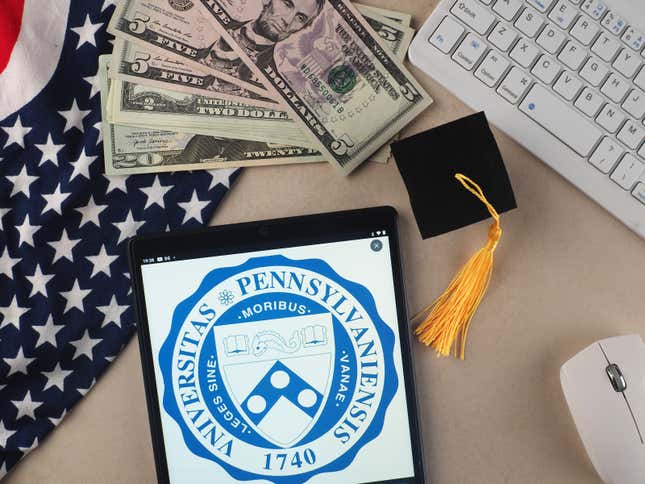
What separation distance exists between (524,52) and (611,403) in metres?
0.35

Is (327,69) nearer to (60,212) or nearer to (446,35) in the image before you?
(446,35)

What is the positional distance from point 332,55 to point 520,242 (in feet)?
0.89

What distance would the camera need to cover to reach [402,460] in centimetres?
70

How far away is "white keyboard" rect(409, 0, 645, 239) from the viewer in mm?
702

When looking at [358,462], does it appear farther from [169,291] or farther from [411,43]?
[411,43]

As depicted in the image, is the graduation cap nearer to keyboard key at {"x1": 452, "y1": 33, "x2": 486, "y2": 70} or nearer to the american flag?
keyboard key at {"x1": 452, "y1": 33, "x2": 486, "y2": 70}

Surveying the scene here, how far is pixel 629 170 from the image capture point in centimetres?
70

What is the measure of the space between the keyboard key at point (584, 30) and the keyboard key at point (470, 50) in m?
0.09

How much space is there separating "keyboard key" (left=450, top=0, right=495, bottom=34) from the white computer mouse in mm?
332

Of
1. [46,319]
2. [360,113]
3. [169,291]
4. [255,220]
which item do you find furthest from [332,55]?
[46,319]

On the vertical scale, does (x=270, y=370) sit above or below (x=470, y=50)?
below

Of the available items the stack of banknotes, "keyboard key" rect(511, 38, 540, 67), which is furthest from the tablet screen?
"keyboard key" rect(511, 38, 540, 67)

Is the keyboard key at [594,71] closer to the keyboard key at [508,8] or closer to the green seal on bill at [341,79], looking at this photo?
the keyboard key at [508,8]

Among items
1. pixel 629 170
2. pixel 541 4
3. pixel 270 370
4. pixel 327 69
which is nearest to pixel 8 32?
pixel 327 69
